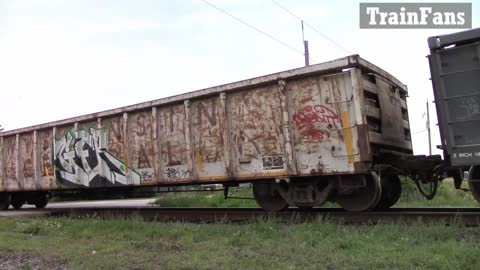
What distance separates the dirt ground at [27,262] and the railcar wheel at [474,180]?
6354mm

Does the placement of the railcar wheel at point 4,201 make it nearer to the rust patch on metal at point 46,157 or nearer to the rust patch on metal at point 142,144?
the rust patch on metal at point 46,157

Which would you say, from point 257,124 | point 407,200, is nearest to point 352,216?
point 257,124

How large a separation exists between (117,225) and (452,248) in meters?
6.21

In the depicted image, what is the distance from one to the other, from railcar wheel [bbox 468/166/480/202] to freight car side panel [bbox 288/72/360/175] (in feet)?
6.29

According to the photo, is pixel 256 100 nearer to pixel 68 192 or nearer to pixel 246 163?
pixel 246 163

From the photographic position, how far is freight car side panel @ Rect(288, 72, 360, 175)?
895 centimetres

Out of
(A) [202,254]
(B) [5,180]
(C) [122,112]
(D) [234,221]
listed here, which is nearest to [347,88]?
(D) [234,221]

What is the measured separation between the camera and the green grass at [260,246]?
547cm

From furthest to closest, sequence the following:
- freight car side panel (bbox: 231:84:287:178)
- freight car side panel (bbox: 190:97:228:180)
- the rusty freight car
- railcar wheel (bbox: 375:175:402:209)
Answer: freight car side panel (bbox: 190:97:228:180)
railcar wheel (bbox: 375:175:402:209)
freight car side panel (bbox: 231:84:287:178)
the rusty freight car

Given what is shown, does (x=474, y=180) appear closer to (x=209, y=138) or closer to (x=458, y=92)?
(x=458, y=92)

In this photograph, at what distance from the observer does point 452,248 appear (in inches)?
223

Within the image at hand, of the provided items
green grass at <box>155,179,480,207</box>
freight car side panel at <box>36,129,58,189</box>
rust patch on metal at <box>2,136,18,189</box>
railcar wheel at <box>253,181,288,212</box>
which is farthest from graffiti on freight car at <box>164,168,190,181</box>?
rust patch on metal at <box>2,136,18,189</box>

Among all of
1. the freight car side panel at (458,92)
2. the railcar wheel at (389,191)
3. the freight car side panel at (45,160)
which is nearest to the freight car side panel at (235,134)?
the freight car side panel at (45,160)

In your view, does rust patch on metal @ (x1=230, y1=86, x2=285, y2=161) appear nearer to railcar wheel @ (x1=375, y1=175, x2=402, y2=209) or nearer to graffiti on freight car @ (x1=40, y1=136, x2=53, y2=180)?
railcar wheel @ (x1=375, y1=175, x2=402, y2=209)
